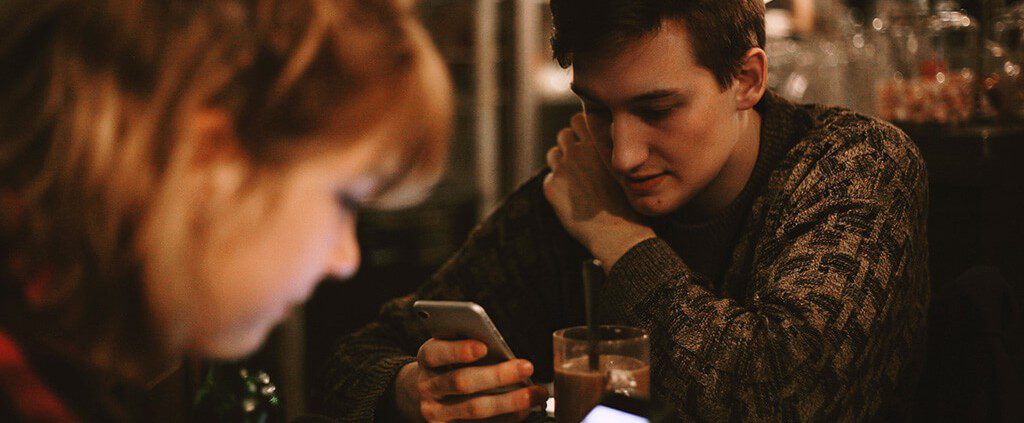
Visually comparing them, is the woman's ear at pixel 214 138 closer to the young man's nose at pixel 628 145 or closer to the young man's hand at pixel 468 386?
the young man's hand at pixel 468 386

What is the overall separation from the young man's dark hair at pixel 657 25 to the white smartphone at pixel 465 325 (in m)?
0.57

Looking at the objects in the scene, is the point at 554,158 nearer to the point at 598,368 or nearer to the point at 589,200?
the point at 589,200

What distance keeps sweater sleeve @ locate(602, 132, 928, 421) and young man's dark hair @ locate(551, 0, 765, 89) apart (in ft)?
0.81

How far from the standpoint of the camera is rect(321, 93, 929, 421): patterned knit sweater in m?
1.23

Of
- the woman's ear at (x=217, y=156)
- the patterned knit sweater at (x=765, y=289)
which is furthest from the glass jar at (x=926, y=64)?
the woman's ear at (x=217, y=156)

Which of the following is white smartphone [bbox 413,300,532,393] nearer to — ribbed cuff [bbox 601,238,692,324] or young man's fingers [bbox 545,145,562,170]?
ribbed cuff [bbox 601,238,692,324]

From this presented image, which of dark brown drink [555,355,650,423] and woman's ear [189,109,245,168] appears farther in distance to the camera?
dark brown drink [555,355,650,423]

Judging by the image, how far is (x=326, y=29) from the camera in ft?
2.47

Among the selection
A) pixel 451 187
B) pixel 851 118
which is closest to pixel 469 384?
pixel 851 118

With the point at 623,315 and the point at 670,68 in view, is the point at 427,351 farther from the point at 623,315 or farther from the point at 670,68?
the point at 670,68

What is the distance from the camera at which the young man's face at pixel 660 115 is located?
1.45 metres

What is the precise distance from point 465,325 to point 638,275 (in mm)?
377

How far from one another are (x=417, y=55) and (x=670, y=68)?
2.36 feet

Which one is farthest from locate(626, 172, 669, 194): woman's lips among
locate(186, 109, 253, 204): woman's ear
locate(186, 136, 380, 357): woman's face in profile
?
locate(186, 109, 253, 204): woman's ear
